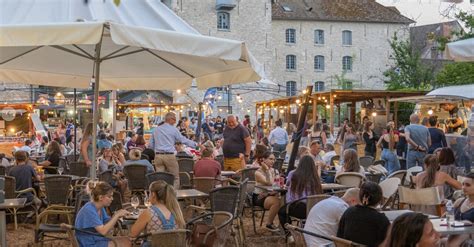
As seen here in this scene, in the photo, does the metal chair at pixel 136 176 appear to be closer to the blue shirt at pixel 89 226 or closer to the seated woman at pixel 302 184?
the seated woman at pixel 302 184

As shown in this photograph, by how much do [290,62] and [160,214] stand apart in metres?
47.4

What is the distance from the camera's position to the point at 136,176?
34.0 ft

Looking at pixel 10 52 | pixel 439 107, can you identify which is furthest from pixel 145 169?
pixel 439 107

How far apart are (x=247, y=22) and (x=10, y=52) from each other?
42.8 meters

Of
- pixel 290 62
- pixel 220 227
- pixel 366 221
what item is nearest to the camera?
pixel 366 221

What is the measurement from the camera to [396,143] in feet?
55.2

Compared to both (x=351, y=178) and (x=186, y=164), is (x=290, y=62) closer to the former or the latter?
(x=186, y=164)

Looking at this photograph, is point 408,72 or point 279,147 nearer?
point 279,147

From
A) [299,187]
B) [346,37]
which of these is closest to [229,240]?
[299,187]

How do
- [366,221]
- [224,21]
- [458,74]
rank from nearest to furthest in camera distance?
[366,221]
[458,74]
[224,21]

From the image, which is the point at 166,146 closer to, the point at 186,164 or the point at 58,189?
the point at 186,164

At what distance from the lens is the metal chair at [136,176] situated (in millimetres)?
10297

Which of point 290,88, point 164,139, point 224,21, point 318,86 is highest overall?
point 224,21

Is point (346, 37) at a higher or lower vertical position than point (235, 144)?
higher
